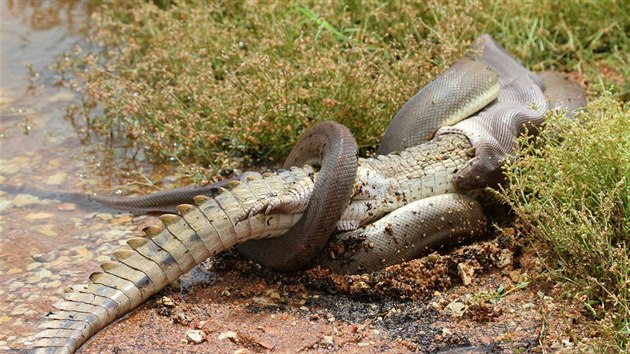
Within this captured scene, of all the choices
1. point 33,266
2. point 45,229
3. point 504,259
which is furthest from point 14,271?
point 504,259

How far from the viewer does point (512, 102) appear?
6.80 metres

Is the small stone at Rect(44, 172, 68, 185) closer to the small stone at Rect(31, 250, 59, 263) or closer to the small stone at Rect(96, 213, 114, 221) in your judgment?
the small stone at Rect(96, 213, 114, 221)

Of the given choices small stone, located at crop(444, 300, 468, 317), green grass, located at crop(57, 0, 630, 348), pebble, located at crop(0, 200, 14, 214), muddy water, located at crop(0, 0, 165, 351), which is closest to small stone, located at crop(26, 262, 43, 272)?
muddy water, located at crop(0, 0, 165, 351)

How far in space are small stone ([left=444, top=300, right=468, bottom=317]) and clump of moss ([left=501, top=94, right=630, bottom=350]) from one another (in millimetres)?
514

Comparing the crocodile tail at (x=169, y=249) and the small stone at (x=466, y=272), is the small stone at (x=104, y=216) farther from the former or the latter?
the small stone at (x=466, y=272)

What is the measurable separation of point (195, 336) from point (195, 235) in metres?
0.60

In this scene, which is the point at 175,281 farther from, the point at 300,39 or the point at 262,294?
the point at 300,39

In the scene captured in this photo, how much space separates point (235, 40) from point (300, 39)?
76 centimetres

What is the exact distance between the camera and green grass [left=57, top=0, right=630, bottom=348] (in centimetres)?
512

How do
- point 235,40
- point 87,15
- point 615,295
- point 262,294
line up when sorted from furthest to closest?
point 87,15 → point 235,40 → point 262,294 → point 615,295

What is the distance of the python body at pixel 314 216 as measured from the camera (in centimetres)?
512

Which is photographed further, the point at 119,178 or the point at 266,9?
the point at 266,9

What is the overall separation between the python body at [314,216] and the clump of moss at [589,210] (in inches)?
15.0

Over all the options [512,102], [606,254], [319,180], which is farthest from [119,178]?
[606,254]
